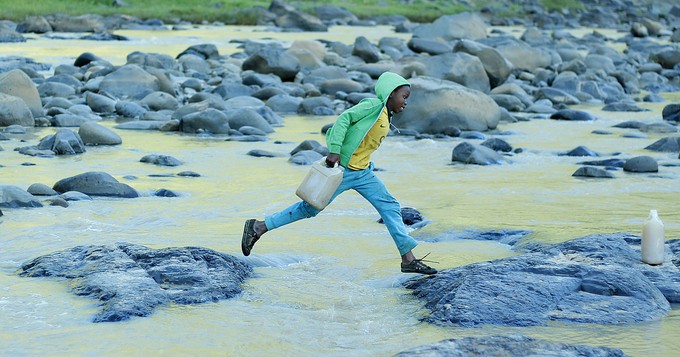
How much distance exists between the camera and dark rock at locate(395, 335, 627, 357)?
487cm

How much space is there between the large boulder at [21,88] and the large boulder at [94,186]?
5.49 metres

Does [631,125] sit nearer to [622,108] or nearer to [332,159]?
[622,108]

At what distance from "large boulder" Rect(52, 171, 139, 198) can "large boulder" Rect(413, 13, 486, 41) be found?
72.1 feet

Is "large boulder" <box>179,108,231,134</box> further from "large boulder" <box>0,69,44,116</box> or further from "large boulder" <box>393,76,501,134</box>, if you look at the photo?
"large boulder" <box>393,76,501,134</box>

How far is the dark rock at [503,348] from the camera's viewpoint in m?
4.87

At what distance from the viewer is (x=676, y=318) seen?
19.2 feet

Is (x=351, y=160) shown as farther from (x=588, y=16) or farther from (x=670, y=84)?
(x=588, y=16)

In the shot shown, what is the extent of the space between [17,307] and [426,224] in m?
3.63

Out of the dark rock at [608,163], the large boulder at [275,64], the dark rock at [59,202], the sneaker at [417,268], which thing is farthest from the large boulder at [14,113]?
the sneaker at [417,268]

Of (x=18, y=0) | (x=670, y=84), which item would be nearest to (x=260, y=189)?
(x=670, y=84)

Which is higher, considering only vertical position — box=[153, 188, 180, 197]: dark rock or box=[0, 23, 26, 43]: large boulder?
box=[153, 188, 180, 197]: dark rock

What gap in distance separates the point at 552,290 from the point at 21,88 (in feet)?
35.0

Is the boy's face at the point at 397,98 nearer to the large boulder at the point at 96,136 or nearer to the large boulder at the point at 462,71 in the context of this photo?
the large boulder at the point at 96,136

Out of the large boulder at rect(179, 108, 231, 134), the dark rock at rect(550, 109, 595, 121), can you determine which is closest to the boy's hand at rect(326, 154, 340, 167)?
the large boulder at rect(179, 108, 231, 134)
